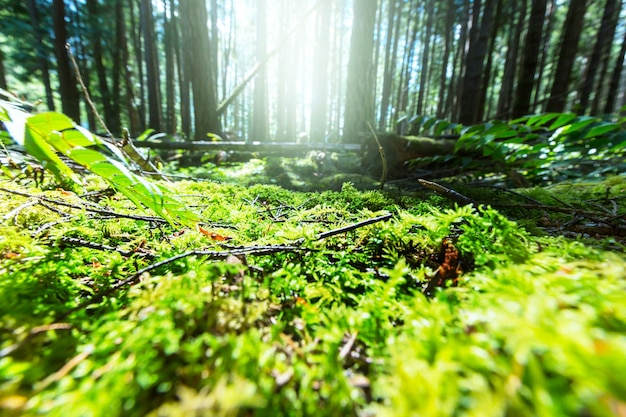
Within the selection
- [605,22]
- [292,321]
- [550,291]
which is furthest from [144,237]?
[605,22]

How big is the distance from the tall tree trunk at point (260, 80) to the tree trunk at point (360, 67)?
20.1ft

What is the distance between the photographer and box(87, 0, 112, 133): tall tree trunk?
12297 millimetres

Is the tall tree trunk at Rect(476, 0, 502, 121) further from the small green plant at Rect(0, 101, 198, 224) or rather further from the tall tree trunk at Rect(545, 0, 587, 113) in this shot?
the small green plant at Rect(0, 101, 198, 224)

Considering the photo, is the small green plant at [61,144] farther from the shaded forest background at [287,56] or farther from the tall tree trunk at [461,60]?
the tall tree trunk at [461,60]

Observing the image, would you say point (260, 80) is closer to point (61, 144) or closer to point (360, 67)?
point (360, 67)

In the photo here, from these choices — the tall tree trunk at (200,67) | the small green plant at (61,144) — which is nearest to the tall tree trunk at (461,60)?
the tall tree trunk at (200,67)

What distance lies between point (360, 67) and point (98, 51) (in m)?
15.4

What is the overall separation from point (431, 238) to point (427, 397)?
2.64 feet

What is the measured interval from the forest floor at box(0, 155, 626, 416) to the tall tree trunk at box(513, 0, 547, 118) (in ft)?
18.0

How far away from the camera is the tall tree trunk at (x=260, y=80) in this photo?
11578 millimetres

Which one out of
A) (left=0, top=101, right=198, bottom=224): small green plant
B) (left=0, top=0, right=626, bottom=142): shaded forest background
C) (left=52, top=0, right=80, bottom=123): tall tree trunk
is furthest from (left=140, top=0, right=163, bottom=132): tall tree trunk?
(left=0, top=101, right=198, bottom=224): small green plant

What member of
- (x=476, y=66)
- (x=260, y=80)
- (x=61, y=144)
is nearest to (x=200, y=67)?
(x=260, y=80)

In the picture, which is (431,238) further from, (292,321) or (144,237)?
(144,237)

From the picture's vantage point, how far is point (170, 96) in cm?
1661
